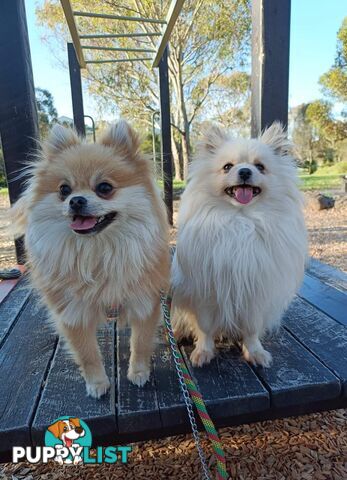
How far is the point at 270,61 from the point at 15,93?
212cm

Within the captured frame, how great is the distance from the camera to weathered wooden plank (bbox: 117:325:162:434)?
140 cm

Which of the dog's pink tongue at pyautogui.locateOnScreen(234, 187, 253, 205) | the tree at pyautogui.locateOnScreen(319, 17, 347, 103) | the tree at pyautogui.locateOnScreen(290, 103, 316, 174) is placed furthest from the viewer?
the tree at pyautogui.locateOnScreen(290, 103, 316, 174)

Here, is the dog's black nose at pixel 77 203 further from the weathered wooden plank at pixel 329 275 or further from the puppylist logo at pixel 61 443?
the weathered wooden plank at pixel 329 275

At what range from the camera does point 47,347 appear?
1.95 metres

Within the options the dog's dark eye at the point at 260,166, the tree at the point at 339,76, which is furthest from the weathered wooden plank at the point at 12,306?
the tree at the point at 339,76

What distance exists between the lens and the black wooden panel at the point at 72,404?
1381 millimetres

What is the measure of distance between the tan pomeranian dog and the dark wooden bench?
0.39 ft

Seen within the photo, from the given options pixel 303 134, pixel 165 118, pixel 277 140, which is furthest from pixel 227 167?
pixel 303 134

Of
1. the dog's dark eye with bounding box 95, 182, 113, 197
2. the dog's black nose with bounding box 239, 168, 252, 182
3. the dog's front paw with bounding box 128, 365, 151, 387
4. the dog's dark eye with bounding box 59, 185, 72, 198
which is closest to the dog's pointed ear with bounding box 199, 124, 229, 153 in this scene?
the dog's black nose with bounding box 239, 168, 252, 182

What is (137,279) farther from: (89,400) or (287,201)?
(287,201)

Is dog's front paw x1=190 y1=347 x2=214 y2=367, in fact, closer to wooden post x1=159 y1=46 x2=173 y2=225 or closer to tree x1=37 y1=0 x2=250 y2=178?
wooden post x1=159 y1=46 x2=173 y2=225

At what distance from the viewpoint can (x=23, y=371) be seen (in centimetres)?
171

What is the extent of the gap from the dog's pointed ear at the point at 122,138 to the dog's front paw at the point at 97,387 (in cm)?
106

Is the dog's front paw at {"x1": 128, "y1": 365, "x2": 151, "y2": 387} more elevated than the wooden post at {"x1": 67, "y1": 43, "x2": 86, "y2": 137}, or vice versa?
the wooden post at {"x1": 67, "y1": 43, "x2": 86, "y2": 137}
